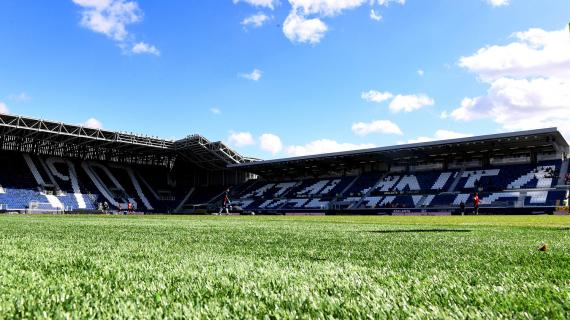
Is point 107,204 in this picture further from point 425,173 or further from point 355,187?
point 425,173

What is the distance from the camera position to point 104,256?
14.3 ft

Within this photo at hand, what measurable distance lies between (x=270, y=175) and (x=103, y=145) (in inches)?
901

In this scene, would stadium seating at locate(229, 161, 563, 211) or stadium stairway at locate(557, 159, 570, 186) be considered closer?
stadium stairway at locate(557, 159, 570, 186)

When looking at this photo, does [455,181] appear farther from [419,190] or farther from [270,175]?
[270,175]

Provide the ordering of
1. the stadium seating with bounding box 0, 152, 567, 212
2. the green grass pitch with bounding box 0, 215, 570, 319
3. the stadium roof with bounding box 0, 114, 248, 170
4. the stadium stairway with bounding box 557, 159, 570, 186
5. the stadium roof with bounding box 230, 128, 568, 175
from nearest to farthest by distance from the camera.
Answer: the green grass pitch with bounding box 0, 215, 570, 319 → the stadium stairway with bounding box 557, 159, 570, 186 → the stadium roof with bounding box 230, 128, 568, 175 → the stadium seating with bounding box 0, 152, 567, 212 → the stadium roof with bounding box 0, 114, 248, 170

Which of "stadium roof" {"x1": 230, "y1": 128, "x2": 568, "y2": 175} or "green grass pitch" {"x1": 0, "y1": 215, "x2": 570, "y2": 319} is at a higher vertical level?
"stadium roof" {"x1": 230, "y1": 128, "x2": 568, "y2": 175}

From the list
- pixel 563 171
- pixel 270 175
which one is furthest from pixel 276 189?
pixel 563 171

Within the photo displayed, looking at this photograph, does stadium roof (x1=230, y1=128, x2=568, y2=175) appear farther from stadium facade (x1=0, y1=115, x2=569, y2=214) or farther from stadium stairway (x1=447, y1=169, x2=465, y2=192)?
stadium stairway (x1=447, y1=169, x2=465, y2=192)

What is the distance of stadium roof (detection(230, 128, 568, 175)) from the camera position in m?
38.9

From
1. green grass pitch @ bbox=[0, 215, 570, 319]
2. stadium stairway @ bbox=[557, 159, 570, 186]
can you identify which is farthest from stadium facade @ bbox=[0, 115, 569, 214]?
green grass pitch @ bbox=[0, 215, 570, 319]

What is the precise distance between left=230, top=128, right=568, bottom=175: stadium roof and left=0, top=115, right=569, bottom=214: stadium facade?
0.12 metres

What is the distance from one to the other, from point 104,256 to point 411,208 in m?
39.0

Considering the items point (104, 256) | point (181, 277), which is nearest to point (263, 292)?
point (181, 277)

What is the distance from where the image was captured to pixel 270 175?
6194cm
